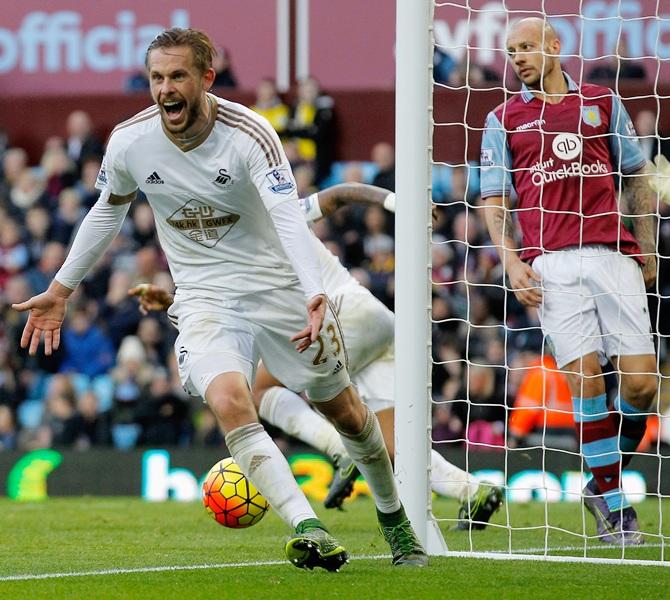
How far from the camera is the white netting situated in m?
8.95

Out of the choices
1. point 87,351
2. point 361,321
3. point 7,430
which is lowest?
point 7,430

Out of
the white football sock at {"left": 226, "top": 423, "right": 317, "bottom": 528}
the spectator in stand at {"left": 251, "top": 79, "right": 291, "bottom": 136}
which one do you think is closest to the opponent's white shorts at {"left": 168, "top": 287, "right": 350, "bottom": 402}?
the white football sock at {"left": 226, "top": 423, "right": 317, "bottom": 528}

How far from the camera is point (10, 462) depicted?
12.2 m

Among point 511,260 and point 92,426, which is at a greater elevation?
point 511,260

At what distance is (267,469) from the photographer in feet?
17.3

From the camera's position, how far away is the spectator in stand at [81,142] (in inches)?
623

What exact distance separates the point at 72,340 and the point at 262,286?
29.6 ft

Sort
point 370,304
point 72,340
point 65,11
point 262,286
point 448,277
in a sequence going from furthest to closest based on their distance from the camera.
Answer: point 65,11 < point 72,340 < point 448,277 < point 370,304 < point 262,286

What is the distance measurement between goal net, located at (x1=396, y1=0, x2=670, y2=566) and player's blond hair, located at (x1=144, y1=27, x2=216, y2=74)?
1.11 m

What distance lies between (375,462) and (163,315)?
8534 millimetres

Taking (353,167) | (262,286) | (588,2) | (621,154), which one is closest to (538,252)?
(621,154)

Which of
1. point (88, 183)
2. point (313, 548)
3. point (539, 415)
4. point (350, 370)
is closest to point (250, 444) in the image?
point (313, 548)

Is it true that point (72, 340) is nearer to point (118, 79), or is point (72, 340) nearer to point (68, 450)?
point (68, 450)

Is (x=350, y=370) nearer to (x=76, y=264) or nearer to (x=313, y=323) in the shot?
(x=76, y=264)
